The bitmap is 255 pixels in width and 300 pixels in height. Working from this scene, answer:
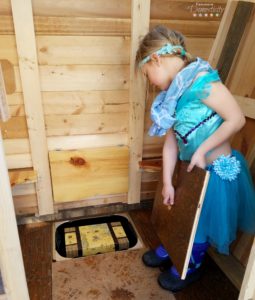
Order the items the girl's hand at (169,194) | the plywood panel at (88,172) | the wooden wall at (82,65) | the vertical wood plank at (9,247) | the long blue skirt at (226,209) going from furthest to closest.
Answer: the plywood panel at (88,172) < the wooden wall at (82,65) < the girl's hand at (169,194) < the long blue skirt at (226,209) < the vertical wood plank at (9,247)

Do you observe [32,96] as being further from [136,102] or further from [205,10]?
[205,10]

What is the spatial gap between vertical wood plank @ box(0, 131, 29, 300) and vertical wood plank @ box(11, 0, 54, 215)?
0.79 m

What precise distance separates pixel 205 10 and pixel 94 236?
4.24 ft

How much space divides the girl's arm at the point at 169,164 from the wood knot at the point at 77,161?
1.75ft

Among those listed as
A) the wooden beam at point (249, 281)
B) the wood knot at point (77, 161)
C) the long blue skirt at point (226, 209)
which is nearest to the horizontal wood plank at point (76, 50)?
the wood knot at point (77, 161)

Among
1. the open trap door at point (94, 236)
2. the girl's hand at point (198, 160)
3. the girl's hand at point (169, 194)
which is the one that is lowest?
the open trap door at point (94, 236)

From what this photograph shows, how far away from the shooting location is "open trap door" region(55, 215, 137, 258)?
1457mm

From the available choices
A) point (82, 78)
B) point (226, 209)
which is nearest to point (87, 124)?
point (82, 78)

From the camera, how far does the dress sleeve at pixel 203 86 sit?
919 mm

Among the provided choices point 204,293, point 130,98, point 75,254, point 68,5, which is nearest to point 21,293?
point 75,254

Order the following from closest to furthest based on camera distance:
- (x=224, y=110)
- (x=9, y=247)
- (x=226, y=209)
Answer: (x=9, y=247)
(x=224, y=110)
(x=226, y=209)

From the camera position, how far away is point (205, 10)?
1374 millimetres

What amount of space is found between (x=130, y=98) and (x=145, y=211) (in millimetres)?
742

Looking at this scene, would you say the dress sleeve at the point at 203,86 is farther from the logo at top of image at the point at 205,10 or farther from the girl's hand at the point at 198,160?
the logo at top of image at the point at 205,10
